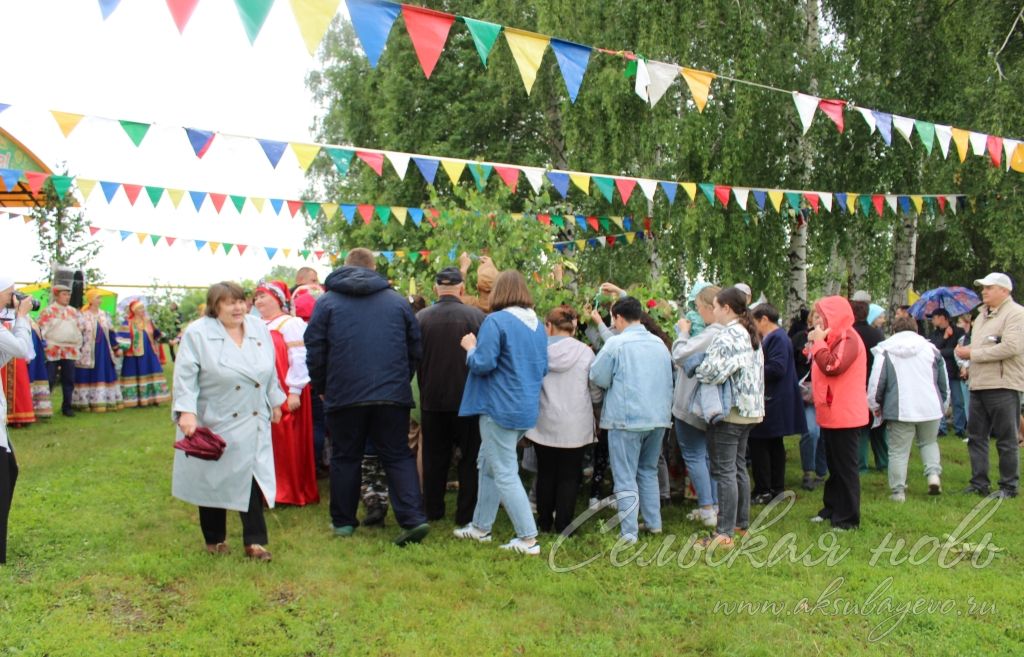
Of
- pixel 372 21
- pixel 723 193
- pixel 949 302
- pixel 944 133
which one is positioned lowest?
pixel 949 302

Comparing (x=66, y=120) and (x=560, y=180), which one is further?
(x=560, y=180)

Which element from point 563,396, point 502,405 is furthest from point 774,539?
point 502,405

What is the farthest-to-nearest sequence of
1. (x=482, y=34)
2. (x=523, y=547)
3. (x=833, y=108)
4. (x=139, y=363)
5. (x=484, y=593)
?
1. (x=139, y=363)
2. (x=833, y=108)
3. (x=482, y=34)
4. (x=523, y=547)
5. (x=484, y=593)

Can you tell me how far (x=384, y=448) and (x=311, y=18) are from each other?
2.79 meters

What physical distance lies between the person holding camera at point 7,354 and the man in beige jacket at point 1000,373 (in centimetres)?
695

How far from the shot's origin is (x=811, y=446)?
7.29 metres

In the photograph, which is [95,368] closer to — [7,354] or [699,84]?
[7,354]

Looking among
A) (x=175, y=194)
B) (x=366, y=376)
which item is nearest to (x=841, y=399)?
(x=366, y=376)

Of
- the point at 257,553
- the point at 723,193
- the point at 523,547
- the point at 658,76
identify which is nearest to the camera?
the point at 257,553

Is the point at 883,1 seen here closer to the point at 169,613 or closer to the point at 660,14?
the point at 660,14

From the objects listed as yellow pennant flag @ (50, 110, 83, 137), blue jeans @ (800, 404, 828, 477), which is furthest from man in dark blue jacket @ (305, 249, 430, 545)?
yellow pennant flag @ (50, 110, 83, 137)

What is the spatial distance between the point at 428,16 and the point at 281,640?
4.29 m

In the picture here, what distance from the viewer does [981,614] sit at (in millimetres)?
4051

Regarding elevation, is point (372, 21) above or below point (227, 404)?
above
